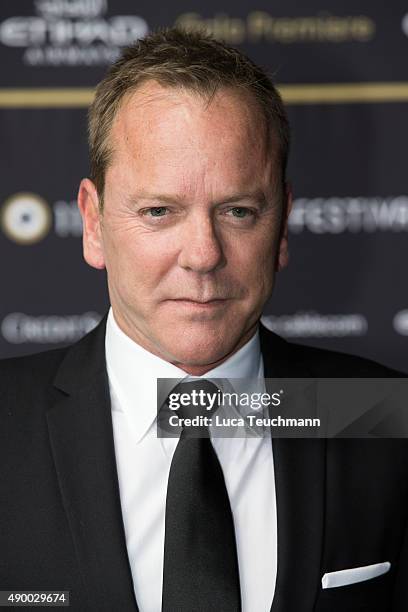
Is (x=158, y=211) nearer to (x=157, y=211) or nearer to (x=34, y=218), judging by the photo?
(x=157, y=211)

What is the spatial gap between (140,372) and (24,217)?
3.80 ft

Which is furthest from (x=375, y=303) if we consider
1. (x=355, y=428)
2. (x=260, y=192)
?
(x=260, y=192)

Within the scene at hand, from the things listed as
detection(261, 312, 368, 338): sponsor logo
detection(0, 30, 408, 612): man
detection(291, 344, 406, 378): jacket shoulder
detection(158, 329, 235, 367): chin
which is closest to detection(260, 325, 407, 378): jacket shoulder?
detection(291, 344, 406, 378): jacket shoulder

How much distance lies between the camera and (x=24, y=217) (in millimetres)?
2625

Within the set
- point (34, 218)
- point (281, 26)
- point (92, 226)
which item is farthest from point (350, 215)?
point (92, 226)

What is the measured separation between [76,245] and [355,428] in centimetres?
121

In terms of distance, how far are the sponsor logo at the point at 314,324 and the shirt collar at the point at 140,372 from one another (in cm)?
99

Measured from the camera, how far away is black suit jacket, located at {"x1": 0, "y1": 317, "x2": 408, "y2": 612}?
4.81 ft

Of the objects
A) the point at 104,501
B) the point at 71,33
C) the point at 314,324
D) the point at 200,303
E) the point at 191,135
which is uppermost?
the point at 71,33

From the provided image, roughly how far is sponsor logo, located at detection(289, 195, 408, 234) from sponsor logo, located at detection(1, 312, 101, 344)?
2.12 feet

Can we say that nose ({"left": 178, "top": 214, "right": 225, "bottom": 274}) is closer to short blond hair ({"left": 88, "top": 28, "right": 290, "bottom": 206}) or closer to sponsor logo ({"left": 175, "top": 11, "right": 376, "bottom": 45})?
short blond hair ({"left": 88, "top": 28, "right": 290, "bottom": 206})

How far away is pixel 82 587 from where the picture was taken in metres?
1.46

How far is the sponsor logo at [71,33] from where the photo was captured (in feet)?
8.45

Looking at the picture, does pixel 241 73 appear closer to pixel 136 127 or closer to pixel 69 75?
pixel 136 127
